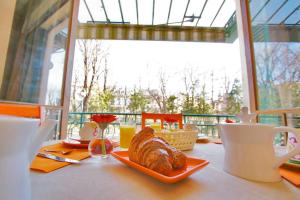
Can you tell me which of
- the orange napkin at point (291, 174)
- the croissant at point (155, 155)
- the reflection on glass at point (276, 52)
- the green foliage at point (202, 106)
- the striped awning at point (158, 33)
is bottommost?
the orange napkin at point (291, 174)

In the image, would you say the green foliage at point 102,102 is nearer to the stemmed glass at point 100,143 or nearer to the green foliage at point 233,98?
the green foliage at point 233,98

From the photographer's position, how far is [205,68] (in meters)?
3.06

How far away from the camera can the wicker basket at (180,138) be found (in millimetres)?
661

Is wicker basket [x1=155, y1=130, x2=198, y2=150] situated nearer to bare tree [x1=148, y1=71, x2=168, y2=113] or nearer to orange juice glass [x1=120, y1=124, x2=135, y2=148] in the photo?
orange juice glass [x1=120, y1=124, x2=135, y2=148]

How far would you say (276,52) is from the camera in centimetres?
145

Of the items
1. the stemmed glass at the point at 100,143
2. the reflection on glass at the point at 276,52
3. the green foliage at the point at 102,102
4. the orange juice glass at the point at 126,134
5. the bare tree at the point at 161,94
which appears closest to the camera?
the stemmed glass at the point at 100,143

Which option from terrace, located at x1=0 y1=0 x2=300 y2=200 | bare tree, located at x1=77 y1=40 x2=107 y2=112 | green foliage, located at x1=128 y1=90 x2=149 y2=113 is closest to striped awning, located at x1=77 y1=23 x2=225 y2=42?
terrace, located at x1=0 y1=0 x2=300 y2=200

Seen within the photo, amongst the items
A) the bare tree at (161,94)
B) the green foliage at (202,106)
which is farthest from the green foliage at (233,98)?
the bare tree at (161,94)

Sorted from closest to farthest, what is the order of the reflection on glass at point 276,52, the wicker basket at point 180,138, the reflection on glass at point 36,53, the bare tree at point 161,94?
the wicker basket at point 180,138
the reflection on glass at point 36,53
the reflection on glass at point 276,52
the bare tree at point 161,94

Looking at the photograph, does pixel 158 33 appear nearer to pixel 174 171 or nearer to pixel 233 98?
pixel 233 98

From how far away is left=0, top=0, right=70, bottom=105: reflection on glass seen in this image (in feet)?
3.73

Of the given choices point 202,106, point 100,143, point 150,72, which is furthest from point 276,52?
point 150,72

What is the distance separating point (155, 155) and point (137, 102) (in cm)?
255

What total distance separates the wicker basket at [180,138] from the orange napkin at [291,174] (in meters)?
0.31
